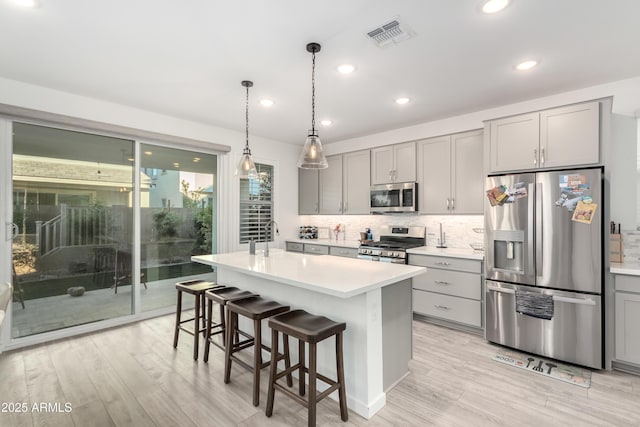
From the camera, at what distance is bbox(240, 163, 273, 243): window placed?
197 inches

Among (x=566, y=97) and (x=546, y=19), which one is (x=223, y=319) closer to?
(x=546, y=19)

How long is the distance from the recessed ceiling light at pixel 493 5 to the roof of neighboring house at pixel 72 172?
3.94m

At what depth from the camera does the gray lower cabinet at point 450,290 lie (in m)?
3.54

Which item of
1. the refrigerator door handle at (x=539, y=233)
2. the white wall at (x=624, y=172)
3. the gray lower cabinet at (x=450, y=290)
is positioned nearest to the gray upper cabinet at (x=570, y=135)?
the refrigerator door handle at (x=539, y=233)

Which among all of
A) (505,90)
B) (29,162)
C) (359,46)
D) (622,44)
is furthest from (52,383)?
(622,44)

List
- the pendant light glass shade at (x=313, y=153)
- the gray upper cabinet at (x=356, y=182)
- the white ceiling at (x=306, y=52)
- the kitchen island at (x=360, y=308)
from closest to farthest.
A: the white ceiling at (x=306, y=52)
the kitchen island at (x=360, y=308)
the pendant light glass shade at (x=313, y=153)
the gray upper cabinet at (x=356, y=182)

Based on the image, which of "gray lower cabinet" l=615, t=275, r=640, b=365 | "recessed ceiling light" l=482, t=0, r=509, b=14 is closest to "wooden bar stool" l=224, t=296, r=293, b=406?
"recessed ceiling light" l=482, t=0, r=509, b=14

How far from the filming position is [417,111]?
392 cm

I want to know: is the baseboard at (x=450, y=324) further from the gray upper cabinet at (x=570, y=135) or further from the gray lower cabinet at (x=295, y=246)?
the gray lower cabinet at (x=295, y=246)

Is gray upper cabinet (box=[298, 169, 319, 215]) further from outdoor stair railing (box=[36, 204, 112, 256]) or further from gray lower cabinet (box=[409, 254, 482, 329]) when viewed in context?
outdoor stair railing (box=[36, 204, 112, 256])

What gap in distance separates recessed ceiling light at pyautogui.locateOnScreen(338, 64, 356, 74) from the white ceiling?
0.06 m

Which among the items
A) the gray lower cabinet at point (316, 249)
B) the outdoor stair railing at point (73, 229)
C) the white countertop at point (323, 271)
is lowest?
the gray lower cabinet at point (316, 249)

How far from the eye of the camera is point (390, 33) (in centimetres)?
221

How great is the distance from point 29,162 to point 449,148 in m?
4.76
